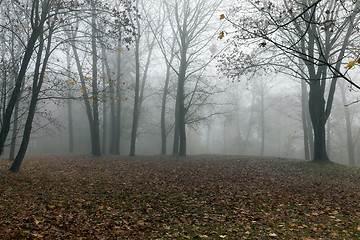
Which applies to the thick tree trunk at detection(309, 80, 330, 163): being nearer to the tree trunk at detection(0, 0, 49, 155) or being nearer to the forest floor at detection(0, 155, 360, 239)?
the forest floor at detection(0, 155, 360, 239)

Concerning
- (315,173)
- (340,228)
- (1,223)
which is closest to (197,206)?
(340,228)

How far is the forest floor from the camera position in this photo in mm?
5887

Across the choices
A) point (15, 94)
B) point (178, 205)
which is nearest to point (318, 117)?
point (178, 205)

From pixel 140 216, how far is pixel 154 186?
117 inches

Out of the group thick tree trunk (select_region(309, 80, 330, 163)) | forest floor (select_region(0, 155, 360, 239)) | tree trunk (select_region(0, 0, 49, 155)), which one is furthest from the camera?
thick tree trunk (select_region(309, 80, 330, 163))

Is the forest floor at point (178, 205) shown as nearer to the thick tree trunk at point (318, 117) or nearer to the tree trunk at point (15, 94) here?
the tree trunk at point (15, 94)

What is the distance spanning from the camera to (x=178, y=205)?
7828 mm

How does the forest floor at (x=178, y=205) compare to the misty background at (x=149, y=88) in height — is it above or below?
below

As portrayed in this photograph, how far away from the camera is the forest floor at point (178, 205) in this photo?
232 inches

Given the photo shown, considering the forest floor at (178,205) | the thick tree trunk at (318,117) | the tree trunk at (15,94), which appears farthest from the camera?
the thick tree trunk at (318,117)

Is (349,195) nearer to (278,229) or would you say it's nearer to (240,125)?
(278,229)

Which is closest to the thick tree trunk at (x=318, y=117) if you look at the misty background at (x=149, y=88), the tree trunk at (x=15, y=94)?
the misty background at (x=149, y=88)

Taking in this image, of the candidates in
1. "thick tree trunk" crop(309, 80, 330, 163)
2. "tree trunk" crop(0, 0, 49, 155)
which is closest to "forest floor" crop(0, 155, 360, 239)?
"tree trunk" crop(0, 0, 49, 155)

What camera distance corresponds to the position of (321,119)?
14742 mm
